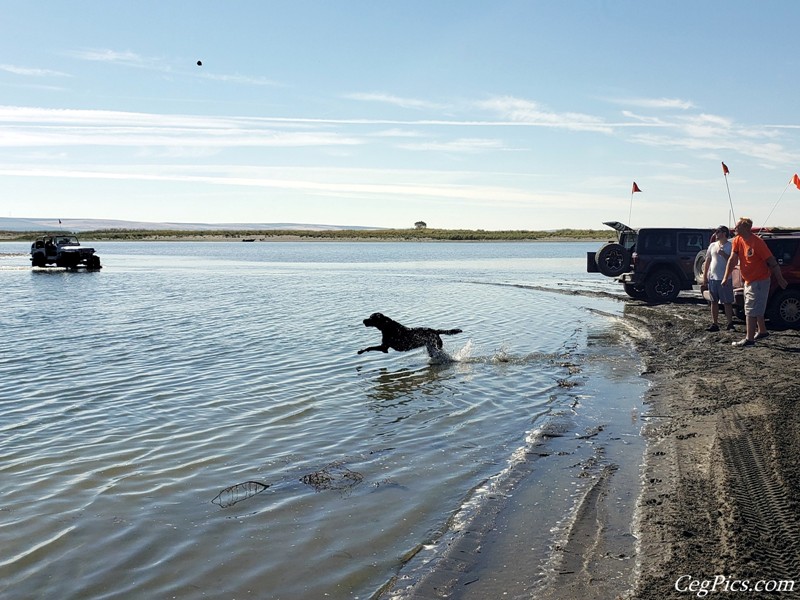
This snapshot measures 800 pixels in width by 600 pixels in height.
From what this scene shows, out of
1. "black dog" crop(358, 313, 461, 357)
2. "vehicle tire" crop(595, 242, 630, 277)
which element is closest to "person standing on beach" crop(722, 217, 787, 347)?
"black dog" crop(358, 313, 461, 357)

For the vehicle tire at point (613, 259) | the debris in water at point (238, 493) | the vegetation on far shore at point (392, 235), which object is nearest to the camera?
the debris in water at point (238, 493)

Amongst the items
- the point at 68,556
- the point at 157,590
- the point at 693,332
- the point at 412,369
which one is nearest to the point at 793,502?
the point at 157,590

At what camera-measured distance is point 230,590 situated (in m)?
4.38

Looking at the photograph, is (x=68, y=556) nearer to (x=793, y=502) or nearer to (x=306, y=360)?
(x=793, y=502)

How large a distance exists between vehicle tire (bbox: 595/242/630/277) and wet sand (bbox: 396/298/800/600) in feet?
44.3

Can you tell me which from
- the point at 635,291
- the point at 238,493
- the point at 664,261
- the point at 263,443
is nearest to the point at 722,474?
the point at 238,493

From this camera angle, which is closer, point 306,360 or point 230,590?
point 230,590

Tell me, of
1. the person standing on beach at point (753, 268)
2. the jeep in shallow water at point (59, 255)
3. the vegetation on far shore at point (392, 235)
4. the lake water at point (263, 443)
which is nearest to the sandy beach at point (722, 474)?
the lake water at point (263, 443)

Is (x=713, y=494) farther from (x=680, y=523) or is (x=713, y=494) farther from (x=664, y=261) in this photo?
(x=664, y=261)

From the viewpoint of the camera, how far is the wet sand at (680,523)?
4.15 meters

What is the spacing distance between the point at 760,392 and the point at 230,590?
22.7 ft

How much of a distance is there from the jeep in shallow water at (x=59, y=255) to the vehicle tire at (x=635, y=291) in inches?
1316

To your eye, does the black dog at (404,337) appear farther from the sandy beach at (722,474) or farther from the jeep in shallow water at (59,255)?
the jeep in shallow water at (59,255)

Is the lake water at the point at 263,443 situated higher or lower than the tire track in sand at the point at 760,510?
lower
